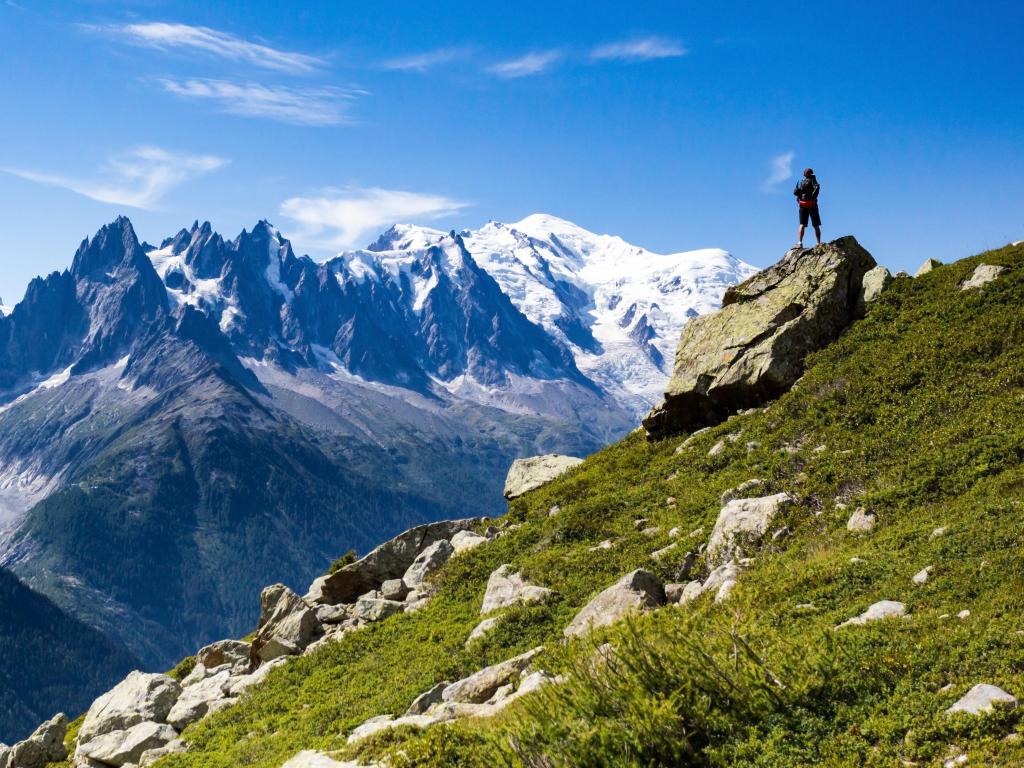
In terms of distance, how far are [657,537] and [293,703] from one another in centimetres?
1398

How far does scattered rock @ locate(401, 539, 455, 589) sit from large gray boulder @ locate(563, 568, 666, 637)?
15812mm

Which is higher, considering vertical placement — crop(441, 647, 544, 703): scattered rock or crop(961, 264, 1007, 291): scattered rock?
crop(961, 264, 1007, 291): scattered rock

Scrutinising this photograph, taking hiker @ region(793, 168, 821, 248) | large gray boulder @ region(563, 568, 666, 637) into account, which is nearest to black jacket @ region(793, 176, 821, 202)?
hiker @ region(793, 168, 821, 248)

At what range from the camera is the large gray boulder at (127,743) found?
3011 cm

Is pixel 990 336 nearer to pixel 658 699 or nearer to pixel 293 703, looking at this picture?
pixel 658 699

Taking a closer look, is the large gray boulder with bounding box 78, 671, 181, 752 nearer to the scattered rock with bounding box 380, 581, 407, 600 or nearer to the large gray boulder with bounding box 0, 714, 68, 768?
the large gray boulder with bounding box 0, 714, 68, 768

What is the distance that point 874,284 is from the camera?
144ft

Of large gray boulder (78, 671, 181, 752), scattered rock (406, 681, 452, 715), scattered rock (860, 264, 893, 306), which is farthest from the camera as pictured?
scattered rock (860, 264, 893, 306)

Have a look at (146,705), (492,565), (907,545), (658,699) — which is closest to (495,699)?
(658,699)

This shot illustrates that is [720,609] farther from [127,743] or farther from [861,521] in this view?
[127,743]

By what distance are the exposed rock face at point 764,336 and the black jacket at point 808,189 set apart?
107 inches

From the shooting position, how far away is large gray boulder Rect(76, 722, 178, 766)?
98.8 feet

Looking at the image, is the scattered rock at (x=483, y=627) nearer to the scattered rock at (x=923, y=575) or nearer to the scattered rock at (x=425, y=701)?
the scattered rock at (x=425, y=701)

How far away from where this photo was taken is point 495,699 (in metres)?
20.9
